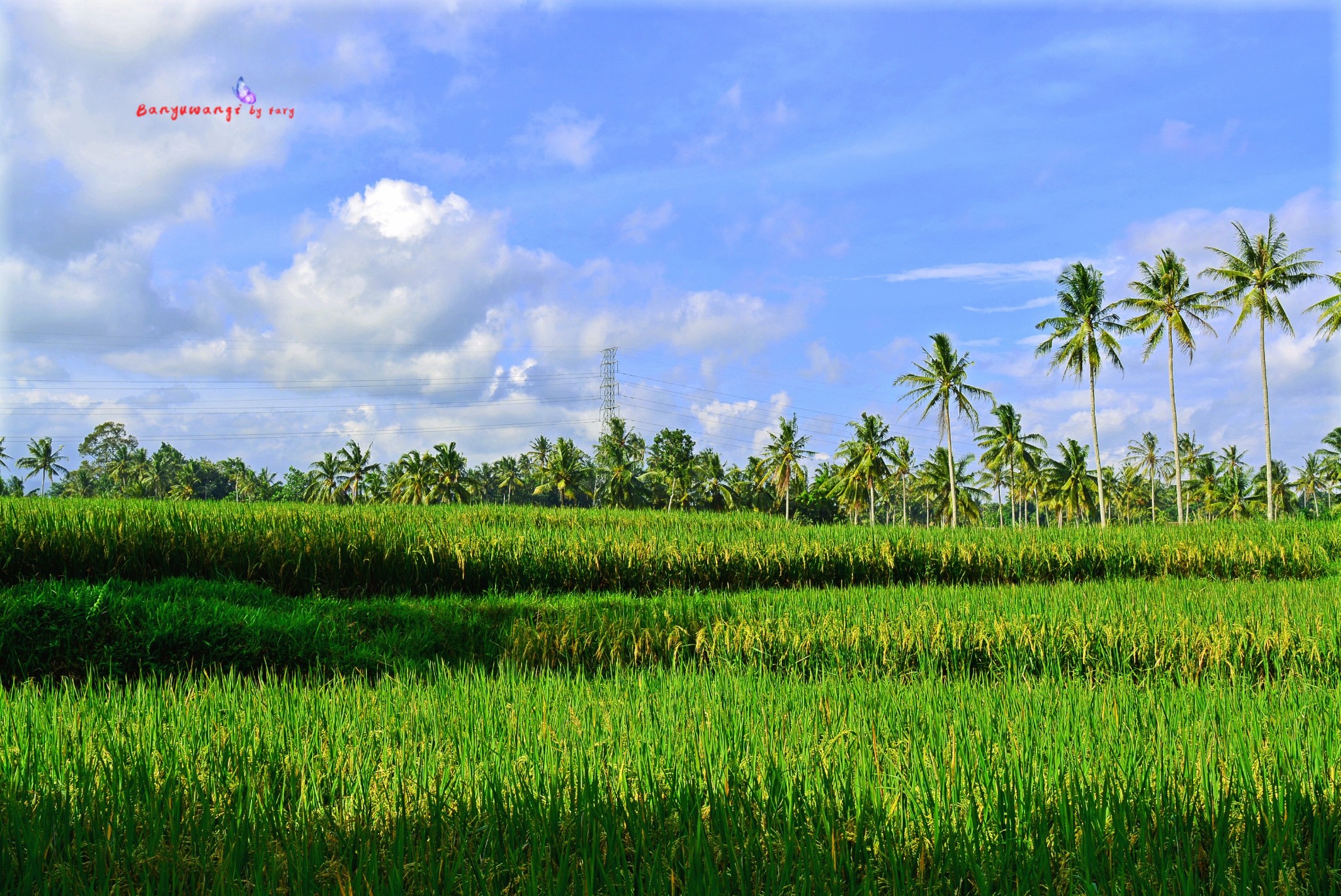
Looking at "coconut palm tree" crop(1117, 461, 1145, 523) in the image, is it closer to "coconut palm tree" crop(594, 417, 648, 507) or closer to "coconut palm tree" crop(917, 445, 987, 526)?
"coconut palm tree" crop(917, 445, 987, 526)

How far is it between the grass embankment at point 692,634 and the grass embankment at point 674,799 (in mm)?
3055

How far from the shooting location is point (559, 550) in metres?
15.9

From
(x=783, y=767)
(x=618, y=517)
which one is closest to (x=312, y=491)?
(x=618, y=517)

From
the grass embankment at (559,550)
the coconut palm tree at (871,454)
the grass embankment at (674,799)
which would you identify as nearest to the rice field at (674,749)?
the grass embankment at (674,799)

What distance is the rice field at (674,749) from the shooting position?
268 cm

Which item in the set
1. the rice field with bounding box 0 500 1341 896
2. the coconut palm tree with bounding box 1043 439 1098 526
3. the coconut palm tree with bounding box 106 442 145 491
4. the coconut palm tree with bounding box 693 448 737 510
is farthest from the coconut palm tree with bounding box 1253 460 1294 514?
the coconut palm tree with bounding box 106 442 145 491

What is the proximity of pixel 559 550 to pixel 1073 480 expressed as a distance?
5094 cm

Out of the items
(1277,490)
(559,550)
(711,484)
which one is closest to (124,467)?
(711,484)

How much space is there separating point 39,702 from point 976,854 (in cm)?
648

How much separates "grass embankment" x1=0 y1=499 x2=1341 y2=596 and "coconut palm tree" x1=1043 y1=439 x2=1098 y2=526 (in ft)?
113

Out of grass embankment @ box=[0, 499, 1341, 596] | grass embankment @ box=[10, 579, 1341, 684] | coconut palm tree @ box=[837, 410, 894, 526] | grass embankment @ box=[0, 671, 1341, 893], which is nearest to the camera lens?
grass embankment @ box=[0, 671, 1341, 893]

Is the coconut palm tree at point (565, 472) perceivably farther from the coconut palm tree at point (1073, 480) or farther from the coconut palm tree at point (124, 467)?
the coconut palm tree at point (124, 467)

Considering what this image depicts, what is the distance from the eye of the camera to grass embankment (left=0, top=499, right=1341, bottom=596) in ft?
42.8

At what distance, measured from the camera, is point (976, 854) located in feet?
8.93
